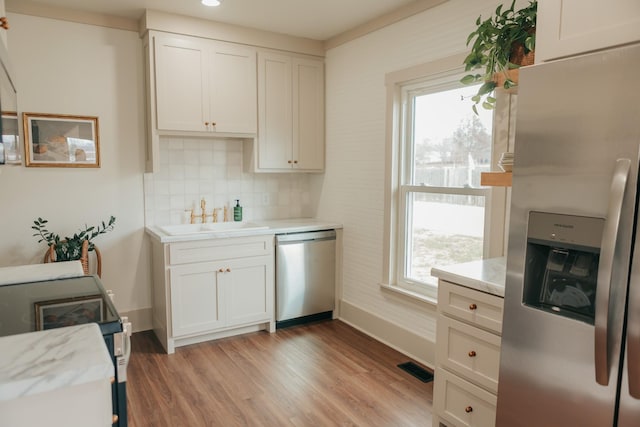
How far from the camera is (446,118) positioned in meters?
3.04

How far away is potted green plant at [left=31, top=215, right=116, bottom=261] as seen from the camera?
3.21 metres

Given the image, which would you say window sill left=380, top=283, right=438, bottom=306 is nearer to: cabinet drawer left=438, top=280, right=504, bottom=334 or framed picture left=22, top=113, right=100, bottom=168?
cabinet drawer left=438, top=280, right=504, bottom=334

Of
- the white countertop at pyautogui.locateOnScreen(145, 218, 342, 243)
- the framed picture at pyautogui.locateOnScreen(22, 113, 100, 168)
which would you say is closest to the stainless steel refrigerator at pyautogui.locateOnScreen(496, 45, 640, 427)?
the white countertop at pyautogui.locateOnScreen(145, 218, 342, 243)

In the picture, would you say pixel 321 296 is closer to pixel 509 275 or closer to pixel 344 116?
pixel 344 116

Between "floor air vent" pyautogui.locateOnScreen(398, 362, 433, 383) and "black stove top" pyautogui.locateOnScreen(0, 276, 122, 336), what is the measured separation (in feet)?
6.88

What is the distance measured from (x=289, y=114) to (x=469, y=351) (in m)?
2.70

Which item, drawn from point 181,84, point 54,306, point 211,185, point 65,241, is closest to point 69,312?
point 54,306

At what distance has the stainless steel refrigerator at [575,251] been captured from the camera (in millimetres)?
1266

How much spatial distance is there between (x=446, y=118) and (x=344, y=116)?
3.73 feet

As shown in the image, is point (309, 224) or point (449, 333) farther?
point (309, 224)

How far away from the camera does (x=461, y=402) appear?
2.12 metres

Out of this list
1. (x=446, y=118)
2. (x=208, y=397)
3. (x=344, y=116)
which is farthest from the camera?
(x=344, y=116)

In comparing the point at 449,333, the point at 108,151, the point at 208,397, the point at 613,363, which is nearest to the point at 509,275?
the point at 613,363

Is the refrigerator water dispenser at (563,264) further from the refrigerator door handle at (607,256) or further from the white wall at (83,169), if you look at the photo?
the white wall at (83,169)
